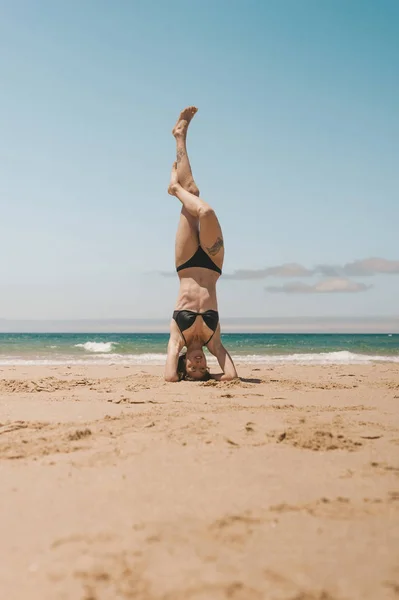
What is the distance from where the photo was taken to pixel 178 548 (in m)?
1.98

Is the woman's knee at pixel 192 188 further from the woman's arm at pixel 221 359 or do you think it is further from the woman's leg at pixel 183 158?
the woman's arm at pixel 221 359

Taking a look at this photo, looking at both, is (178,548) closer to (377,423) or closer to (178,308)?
(377,423)

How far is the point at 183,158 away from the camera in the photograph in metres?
8.07

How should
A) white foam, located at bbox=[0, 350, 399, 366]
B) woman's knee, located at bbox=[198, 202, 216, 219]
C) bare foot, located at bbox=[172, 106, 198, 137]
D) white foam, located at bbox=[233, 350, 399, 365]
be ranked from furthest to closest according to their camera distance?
white foam, located at bbox=[233, 350, 399, 365] → white foam, located at bbox=[0, 350, 399, 366] → bare foot, located at bbox=[172, 106, 198, 137] → woman's knee, located at bbox=[198, 202, 216, 219]

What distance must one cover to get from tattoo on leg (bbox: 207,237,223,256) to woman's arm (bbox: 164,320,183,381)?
4.10 ft

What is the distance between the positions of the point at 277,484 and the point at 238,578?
3.15ft

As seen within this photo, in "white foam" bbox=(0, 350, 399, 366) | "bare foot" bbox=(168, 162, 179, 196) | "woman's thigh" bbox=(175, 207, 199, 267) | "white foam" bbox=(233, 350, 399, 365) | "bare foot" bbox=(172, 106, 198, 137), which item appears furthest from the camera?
"white foam" bbox=(233, 350, 399, 365)

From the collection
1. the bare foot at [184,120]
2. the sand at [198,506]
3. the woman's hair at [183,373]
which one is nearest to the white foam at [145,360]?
the woman's hair at [183,373]

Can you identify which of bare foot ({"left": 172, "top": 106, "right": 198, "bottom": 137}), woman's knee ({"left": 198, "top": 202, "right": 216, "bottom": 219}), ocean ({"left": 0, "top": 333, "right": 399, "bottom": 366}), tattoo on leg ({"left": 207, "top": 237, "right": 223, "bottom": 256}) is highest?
bare foot ({"left": 172, "top": 106, "right": 198, "bottom": 137})

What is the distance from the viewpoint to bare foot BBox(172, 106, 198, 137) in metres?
8.14

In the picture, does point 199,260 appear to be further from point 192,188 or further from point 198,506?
point 198,506

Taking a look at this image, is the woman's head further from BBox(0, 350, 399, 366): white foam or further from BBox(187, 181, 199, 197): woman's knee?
BBox(0, 350, 399, 366): white foam

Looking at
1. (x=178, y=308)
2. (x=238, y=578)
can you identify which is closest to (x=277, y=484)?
(x=238, y=578)

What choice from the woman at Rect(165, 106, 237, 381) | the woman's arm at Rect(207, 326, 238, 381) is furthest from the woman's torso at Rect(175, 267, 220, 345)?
the woman's arm at Rect(207, 326, 238, 381)
